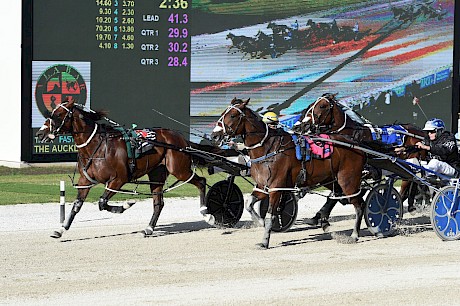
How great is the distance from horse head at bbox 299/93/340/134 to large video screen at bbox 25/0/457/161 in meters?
5.60

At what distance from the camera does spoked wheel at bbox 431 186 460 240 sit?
1224cm

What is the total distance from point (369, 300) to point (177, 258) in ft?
9.13

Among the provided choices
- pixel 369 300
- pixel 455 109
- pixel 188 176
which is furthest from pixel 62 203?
pixel 455 109

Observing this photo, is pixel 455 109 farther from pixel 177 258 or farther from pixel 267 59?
pixel 177 258

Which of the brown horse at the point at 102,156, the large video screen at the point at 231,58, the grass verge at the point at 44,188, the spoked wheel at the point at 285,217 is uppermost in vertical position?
the large video screen at the point at 231,58

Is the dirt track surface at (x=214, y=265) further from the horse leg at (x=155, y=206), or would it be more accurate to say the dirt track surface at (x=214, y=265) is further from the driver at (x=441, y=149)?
the driver at (x=441, y=149)

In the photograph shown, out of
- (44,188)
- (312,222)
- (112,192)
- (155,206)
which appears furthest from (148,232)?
(44,188)

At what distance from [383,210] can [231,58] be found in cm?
904

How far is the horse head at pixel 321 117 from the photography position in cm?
1402

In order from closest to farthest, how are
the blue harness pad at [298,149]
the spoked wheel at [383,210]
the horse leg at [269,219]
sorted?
the horse leg at [269,219], the blue harness pad at [298,149], the spoked wheel at [383,210]

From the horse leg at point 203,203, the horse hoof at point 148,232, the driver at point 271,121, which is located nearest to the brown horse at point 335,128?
the driver at point 271,121

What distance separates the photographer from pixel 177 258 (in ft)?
36.6

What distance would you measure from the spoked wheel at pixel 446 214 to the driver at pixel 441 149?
1.45 feet

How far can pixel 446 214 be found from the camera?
1232 centimetres
